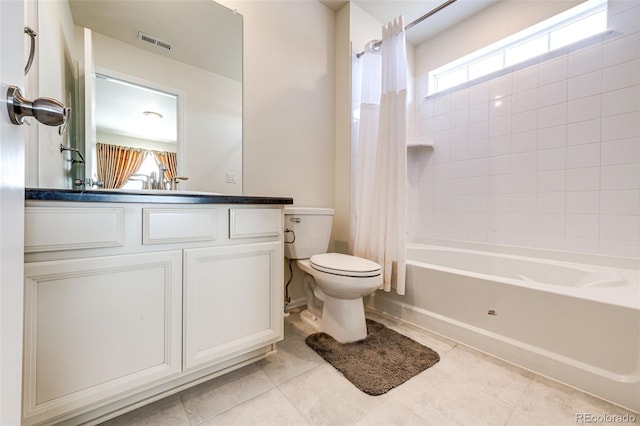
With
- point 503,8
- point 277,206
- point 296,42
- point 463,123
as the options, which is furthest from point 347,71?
point 277,206

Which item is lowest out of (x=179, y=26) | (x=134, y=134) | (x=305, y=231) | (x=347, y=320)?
(x=347, y=320)

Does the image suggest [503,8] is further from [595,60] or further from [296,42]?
[296,42]

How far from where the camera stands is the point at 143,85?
145 cm

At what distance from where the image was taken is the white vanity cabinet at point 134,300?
77cm

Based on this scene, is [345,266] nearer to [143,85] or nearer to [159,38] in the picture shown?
[143,85]

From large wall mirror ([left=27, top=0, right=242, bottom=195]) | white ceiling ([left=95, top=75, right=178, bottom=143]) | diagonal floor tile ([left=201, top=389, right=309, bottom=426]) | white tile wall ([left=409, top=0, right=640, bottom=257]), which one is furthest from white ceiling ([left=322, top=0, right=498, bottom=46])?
diagonal floor tile ([left=201, top=389, right=309, bottom=426])

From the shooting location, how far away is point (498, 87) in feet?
6.95

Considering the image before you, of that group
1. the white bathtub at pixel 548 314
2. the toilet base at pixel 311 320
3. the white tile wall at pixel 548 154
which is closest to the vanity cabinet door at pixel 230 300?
the toilet base at pixel 311 320

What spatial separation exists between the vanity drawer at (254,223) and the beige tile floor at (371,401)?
67 cm

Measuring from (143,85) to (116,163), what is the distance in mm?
461

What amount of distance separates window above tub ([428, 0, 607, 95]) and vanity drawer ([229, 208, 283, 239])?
220 cm

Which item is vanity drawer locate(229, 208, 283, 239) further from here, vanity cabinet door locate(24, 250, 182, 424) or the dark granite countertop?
vanity cabinet door locate(24, 250, 182, 424)

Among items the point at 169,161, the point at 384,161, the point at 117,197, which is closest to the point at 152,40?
the point at 169,161

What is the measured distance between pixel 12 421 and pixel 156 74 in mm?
1608
